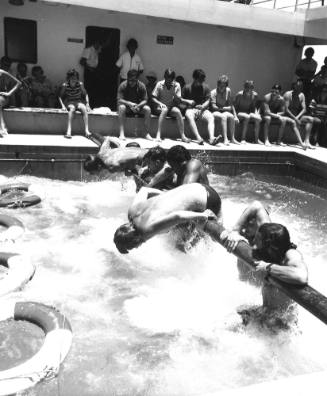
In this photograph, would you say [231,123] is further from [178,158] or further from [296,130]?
[178,158]

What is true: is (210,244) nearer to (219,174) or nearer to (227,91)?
(219,174)

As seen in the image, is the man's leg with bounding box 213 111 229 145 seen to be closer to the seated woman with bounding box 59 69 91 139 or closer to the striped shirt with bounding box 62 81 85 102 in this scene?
the seated woman with bounding box 59 69 91 139

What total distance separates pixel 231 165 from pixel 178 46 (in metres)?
4.02

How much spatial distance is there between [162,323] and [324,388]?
2350 mm

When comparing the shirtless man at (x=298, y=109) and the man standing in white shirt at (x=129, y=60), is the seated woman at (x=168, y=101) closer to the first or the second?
the man standing in white shirt at (x=129, y=60)

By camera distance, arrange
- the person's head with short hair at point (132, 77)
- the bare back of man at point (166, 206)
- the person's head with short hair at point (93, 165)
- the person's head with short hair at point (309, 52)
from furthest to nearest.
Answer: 1. the person's head with short hair at point (309, 52)
2. the person's head with short hair at point (132, 77)
3. the person's head with short hair at point (93, 165)
4. the bare back of man at point (166, 206)

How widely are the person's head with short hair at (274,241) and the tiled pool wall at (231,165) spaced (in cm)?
584

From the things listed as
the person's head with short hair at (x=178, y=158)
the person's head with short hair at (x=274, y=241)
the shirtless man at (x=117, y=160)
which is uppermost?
the person's head with short hair at (x=178, y=158)

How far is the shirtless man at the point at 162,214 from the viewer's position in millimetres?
4488

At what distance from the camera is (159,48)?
1195 centimetres

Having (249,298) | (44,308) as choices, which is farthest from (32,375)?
(249,298)

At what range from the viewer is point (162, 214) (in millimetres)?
4555

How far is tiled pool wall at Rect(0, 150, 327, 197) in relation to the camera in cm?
884

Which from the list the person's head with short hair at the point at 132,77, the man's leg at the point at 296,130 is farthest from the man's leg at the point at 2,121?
the man's leg at the point at 296,130
